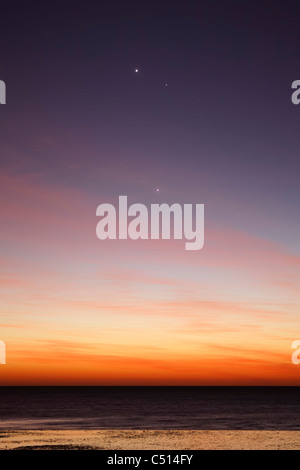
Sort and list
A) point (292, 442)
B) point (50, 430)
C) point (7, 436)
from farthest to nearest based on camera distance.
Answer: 1. point (50, 430)
2. point (7, 436)
3. point (292, 442)

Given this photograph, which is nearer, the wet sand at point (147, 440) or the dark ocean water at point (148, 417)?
the wet sand at point (147, 440)

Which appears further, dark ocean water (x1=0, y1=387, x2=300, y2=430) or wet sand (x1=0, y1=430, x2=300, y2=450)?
dark ocean water (x1=0, y1=387, x2=300, y2=430)

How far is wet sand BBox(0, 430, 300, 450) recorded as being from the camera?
35.8 meters

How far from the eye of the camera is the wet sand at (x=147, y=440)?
3578 cm

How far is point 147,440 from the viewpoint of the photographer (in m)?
40.0

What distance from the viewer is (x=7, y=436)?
42312 millimetres

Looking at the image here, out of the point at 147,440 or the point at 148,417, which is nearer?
the point at 147,440
